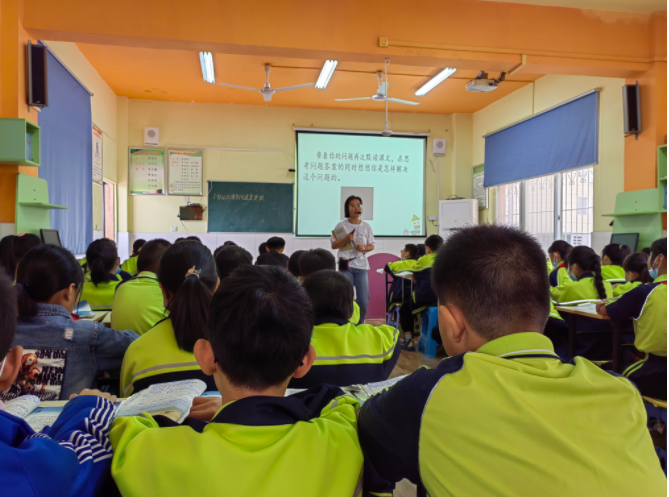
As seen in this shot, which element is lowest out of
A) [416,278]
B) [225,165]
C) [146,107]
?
[416,278]

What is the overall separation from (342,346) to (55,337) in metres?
0.87

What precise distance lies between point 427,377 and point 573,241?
218 inches

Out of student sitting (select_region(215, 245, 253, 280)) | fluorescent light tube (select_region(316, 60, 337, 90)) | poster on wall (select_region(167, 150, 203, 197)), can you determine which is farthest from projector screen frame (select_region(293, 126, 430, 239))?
student sitting (select_region(215, 245, 253, 280))

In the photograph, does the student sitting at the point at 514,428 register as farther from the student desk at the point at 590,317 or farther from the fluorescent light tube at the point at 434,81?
the fluorescent light tube at the point at 434,81

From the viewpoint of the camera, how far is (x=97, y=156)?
18.6 ft

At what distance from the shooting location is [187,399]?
1.02 m

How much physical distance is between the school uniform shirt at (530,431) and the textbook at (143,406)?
1.67ft

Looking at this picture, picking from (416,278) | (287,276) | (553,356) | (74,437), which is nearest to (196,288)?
(287,276)

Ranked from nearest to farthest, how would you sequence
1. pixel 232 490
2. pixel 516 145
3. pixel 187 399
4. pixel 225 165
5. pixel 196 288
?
pixel 232 490 < pixel 187 399 < pixel 196 288 < pixel 516 145 < pixel 225 165

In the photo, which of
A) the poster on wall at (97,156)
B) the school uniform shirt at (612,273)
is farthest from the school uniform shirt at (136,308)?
the poster on wall at (97,156)

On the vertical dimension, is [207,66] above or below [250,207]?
above

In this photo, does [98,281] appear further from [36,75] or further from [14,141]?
[36,75]

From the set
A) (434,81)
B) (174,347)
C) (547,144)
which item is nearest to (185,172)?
(434,81)

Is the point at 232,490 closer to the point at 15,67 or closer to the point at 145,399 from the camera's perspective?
the point at 145,399
